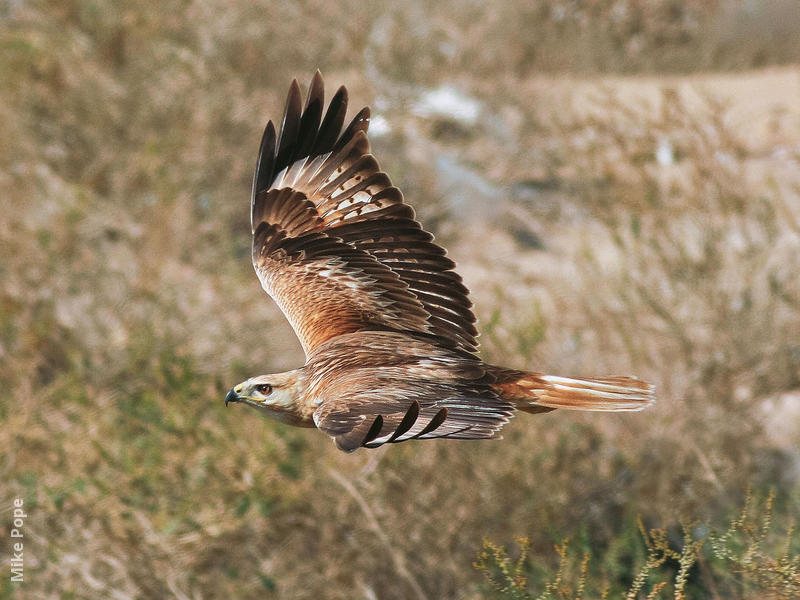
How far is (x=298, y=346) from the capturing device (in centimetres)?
591

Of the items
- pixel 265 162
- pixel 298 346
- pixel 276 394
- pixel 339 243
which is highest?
pixel 298 346

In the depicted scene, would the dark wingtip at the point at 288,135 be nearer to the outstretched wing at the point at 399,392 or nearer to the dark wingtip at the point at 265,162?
the dark wingtip at the point at 265,162

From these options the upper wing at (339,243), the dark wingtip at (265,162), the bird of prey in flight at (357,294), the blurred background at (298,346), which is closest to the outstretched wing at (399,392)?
the bird of prey in flight at (357,294)

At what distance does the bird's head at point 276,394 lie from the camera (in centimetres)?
345

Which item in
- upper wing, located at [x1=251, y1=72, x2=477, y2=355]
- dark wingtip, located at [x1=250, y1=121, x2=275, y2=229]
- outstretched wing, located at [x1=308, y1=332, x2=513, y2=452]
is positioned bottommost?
outstretched wing, located at [x1=308, y1=332, x2=513, y2=452]

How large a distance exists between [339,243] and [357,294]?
0.75ft

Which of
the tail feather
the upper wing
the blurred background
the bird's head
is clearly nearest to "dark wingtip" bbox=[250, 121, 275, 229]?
the upper wing

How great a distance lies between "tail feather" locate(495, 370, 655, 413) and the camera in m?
3.34

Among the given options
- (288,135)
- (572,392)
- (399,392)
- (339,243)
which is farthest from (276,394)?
(288,135)

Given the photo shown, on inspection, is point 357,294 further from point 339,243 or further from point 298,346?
point 298,346

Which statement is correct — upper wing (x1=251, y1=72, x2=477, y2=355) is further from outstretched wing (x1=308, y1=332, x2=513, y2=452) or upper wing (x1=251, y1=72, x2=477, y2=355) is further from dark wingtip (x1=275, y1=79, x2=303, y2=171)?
outstretched wing (x1=308, y1=332, x2=513, y2=452)

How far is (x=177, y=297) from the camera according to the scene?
6367 millimetres

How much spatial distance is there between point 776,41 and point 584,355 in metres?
5.43

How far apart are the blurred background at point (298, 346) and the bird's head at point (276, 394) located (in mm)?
540
